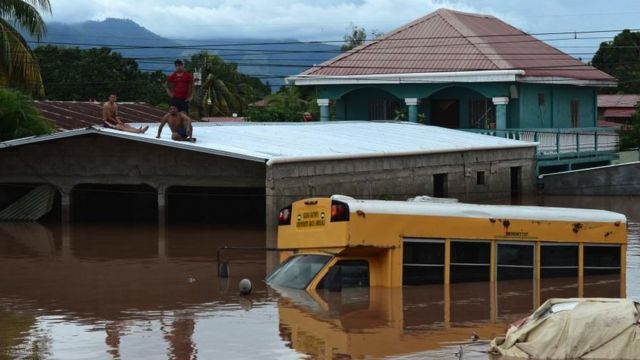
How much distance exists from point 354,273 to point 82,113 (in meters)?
31.5

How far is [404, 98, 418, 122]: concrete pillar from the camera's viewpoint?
52594 millimetres

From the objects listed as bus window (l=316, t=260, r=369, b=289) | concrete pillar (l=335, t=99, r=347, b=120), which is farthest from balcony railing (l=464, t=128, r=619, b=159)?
bus window (l=316, t=260, r=369, b=289)

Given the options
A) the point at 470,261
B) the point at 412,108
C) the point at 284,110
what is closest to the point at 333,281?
the point at 470,261

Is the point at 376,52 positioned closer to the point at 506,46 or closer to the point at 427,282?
the point at 506,46

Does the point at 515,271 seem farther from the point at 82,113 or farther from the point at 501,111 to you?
the point at 82,113

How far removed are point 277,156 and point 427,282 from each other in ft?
38.2

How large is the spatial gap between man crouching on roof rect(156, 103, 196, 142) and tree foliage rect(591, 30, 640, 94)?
58020 millimetres

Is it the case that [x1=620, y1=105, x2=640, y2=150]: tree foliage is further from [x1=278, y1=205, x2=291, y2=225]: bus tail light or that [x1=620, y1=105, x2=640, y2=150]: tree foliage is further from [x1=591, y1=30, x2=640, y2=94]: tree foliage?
[x1=278, y1=205, x2=291, y2=225]: bus tail light

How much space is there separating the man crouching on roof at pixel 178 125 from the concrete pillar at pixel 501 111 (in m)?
20.8

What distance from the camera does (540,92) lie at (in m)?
53.2

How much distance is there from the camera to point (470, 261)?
70.3 ft

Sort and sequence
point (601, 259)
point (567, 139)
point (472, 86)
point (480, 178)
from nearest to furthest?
point (601, 259), point (480, 178), point (472, 86), point (567, 139)

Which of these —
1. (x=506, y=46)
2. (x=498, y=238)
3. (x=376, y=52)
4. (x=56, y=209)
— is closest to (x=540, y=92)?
(x=506, y=46)

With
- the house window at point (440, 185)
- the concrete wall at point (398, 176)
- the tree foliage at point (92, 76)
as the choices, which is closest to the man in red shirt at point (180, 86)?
the concrete wall at point (398, 176)
